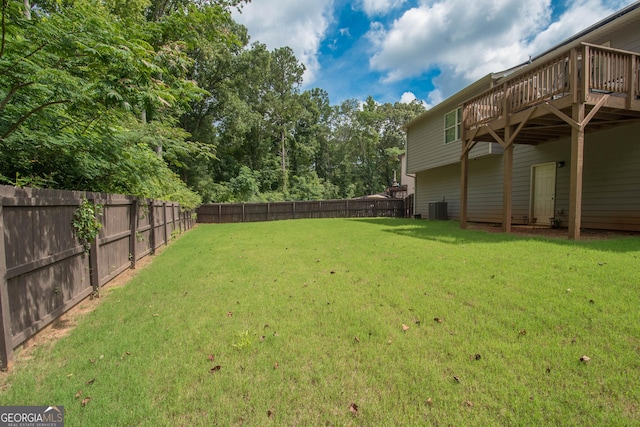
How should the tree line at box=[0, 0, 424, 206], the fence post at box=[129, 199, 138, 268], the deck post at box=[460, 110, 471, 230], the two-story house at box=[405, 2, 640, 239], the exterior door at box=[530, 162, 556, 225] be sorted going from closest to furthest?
the tree line at box=[0, 0, 424, 206] < the fence post at box=[129, 199, 138, 268] < the two-story house at box=[405, 2, 640, 239] < the exterior door at box=[530, 162, 556, 225] < the deck post at box=[460, 110, 471, 230]

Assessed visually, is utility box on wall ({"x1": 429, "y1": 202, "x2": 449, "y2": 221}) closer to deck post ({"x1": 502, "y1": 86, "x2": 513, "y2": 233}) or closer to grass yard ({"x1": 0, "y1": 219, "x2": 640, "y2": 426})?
deck post ({"x1": 502, "y1": 86, "x2": 513, "y2": 233})

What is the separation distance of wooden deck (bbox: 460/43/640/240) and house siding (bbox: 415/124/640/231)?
60cm

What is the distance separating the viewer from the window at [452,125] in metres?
12.4

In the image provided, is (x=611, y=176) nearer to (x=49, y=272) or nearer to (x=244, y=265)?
(x=244, y=265)

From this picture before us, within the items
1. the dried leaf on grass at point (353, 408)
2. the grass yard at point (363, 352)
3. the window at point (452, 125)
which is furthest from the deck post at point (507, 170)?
the dried leaf on grass at point (353, 408)

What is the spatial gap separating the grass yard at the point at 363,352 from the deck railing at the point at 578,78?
13.1 ft

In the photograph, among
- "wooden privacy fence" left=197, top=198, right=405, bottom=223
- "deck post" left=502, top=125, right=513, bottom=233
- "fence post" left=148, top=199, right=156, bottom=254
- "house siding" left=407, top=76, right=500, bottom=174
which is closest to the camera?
"fence post" left=148, top=199, right=156, bottom=254

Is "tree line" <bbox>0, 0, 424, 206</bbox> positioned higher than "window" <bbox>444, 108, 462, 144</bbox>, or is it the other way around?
"window" <bbox>444, 108, 462, 144</bbox>

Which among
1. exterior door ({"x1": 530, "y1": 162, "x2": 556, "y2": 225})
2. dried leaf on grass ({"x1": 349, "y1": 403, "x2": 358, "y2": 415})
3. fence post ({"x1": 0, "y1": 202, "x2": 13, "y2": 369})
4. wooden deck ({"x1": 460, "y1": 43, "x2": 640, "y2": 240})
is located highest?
wooden deck ({"x1": 460, "y1": 43, "x2": 640, "y2": 240})

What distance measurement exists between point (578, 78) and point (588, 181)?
365 centimetres

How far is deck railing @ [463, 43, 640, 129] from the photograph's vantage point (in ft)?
20.0

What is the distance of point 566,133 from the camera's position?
8742 mm

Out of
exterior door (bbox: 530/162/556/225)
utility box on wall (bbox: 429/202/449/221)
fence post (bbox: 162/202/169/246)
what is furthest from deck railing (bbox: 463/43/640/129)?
fence post (bbox: 162/202/169/246)

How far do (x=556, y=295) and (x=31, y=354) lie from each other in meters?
5.31
